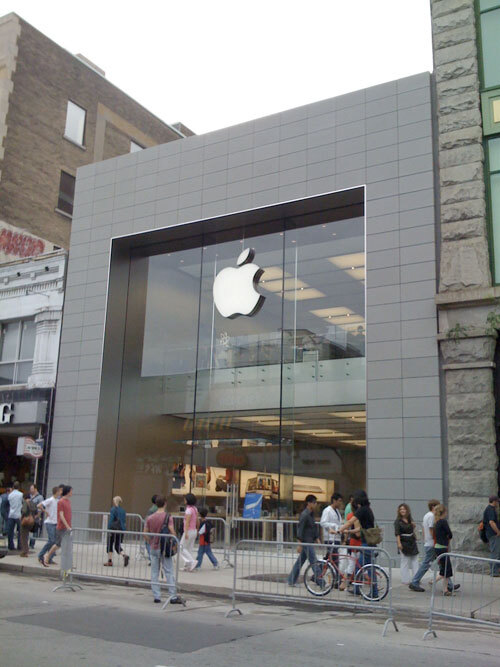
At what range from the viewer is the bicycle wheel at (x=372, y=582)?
36.1 feet

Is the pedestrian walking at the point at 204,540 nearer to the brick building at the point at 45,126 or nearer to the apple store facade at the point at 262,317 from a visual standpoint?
the apple store facade at the point at 262,317

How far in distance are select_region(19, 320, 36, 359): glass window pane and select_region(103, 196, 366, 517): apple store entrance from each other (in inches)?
149

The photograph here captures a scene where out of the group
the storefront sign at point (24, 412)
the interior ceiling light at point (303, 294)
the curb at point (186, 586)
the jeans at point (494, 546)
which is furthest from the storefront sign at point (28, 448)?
the jeans at point (494, 546)

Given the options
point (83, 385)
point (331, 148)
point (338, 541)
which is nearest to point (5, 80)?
point (83, 385)

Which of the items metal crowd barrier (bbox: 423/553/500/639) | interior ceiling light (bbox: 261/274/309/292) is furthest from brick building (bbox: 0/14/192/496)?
metal crowd barrier (bbox: 423/553/500/639)

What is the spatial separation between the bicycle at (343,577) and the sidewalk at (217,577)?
0.25 m

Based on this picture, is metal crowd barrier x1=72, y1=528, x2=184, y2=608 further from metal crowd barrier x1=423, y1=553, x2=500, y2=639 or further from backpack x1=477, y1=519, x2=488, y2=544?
backpack x1=477, y1=519, x2=488, y2=544

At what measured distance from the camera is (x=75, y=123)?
34.6 meters

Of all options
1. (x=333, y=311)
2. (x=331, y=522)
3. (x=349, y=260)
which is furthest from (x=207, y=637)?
(x=349, y=260)

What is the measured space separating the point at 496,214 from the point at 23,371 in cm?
1666

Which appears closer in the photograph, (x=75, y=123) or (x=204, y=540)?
(x=204, y=540)

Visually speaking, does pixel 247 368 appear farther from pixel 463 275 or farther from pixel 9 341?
pixel 9 341

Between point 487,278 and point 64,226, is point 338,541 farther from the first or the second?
point 64,226

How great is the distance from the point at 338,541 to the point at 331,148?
1110 centimetres
